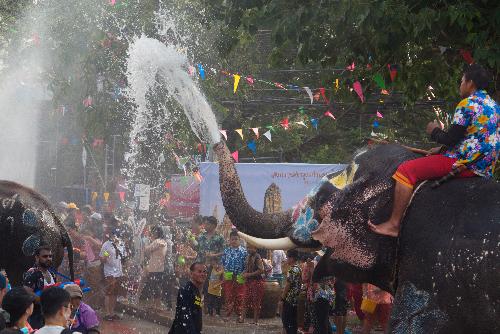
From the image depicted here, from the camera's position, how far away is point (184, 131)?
82.9 ft

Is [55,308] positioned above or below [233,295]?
above

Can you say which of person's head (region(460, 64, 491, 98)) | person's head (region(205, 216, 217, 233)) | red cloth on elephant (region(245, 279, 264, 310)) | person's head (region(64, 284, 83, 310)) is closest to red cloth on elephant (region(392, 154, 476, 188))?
person's head (region(460, 64, 491, 98))

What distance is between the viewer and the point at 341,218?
21.2 feet

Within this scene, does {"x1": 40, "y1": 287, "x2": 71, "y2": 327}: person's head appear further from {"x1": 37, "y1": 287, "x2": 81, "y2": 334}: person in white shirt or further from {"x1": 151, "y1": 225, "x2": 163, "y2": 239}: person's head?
{"x1": 151, "y1": 225, "x2": 163, "y2": 239}: person's head

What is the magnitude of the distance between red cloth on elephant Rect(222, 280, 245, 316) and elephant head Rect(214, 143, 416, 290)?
9.06 m

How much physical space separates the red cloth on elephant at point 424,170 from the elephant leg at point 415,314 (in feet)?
2.25

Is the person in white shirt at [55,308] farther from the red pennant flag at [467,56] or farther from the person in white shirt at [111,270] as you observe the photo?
the person in white shirt at [111,270]

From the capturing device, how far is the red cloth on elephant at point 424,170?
6230 millimetres

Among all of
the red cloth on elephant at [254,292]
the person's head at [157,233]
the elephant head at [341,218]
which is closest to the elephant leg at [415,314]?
the elephant head at [341,218]

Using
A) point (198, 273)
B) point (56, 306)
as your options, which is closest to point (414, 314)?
point (56, 306)

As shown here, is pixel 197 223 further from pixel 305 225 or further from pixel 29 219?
pixel 305 225

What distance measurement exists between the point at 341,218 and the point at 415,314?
846 millimetres

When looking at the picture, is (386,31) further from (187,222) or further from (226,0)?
(187,222)

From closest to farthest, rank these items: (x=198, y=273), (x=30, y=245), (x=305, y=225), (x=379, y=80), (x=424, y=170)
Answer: (x=424, y=170) < (x=305, y=225) < (x=198, y=273) < (x=30, y=245) < (x=379, y=80)
